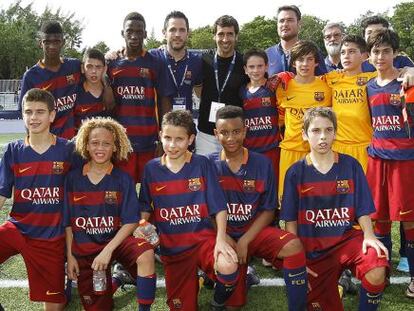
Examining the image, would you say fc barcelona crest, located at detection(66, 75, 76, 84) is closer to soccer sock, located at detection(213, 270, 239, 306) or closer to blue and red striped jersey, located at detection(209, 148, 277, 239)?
blue and red striped jersey, located at detection(209, 148, 277, 239)

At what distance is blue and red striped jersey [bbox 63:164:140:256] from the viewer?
3.49 meters

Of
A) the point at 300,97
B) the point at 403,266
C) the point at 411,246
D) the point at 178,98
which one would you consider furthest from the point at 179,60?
the point at 403,266

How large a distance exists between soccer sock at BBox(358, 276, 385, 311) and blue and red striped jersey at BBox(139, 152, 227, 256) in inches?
41.8

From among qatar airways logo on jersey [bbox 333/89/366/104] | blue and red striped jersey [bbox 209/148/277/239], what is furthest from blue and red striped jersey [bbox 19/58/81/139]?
qatar airways logo on jersey [bbox 333/89/366/104]

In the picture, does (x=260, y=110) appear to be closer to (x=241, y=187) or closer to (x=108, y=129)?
(x=241, y=187)

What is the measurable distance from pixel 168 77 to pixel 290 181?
5.91ft

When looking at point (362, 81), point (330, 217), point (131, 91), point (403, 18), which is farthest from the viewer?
point (403, 18)

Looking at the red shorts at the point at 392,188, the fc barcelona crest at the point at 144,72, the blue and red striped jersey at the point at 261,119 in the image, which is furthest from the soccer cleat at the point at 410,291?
the fc barcelona crest at the point at 144,72

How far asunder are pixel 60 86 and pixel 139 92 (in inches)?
27.9

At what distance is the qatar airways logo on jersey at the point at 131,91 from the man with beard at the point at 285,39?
4.26ft

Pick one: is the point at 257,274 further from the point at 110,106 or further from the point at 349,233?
the point at 110,106

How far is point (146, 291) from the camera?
3186mm

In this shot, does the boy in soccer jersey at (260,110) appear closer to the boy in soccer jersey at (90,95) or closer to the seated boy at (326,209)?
the seated boy at (326,209)

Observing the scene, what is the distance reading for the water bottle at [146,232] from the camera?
11.7 feet
